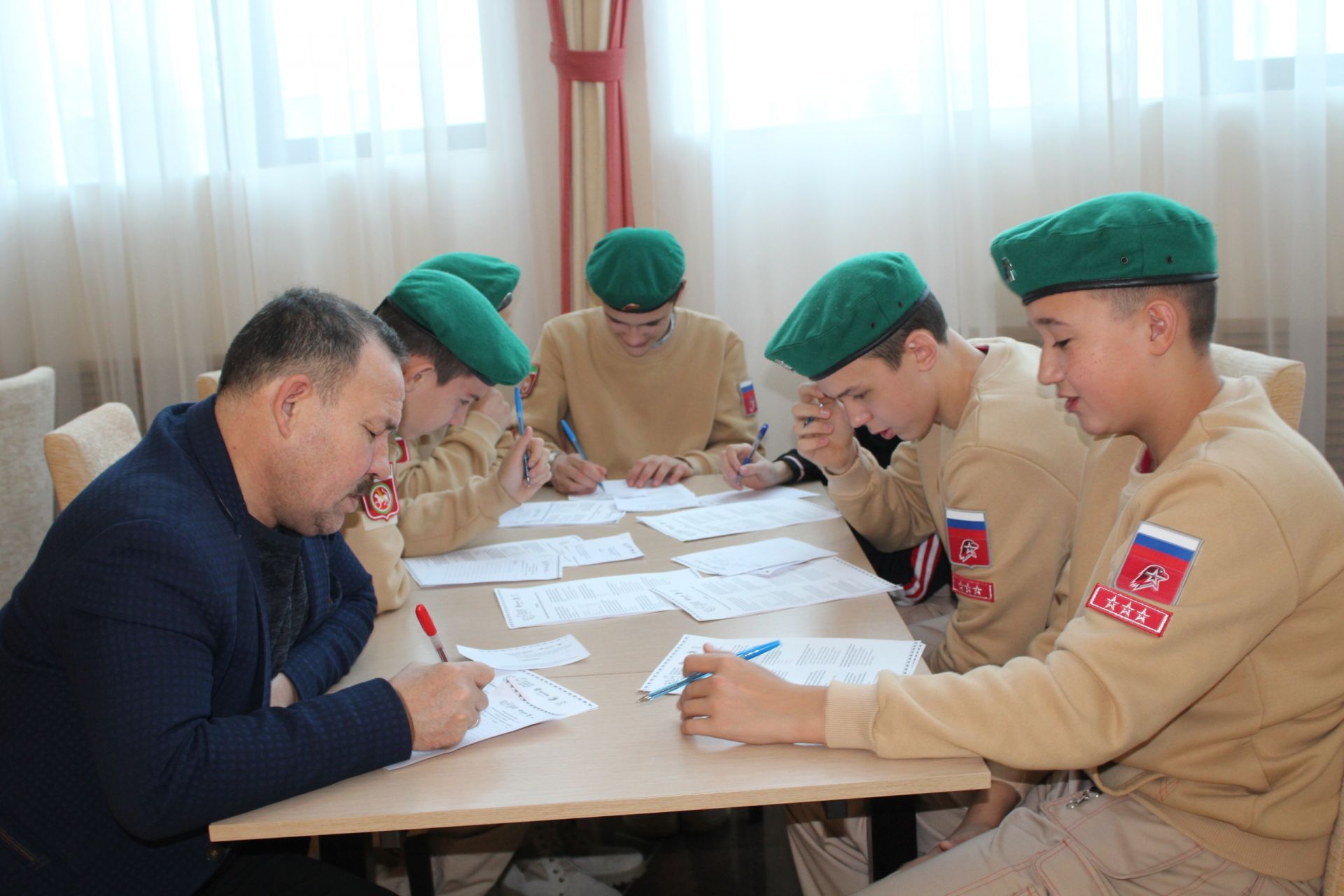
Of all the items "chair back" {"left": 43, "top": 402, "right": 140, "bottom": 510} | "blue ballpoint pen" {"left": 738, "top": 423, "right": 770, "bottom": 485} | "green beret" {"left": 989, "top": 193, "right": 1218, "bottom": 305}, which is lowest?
"blue ballpoint pen" {"left": 738, "top": 423, "right": 770, "bottom": 485}

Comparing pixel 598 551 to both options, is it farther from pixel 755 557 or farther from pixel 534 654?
pixel 534 654

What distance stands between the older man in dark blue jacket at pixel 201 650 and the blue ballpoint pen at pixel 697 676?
21 centimetres

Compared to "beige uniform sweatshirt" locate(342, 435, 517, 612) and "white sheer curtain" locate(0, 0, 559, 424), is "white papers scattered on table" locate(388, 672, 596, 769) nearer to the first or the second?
"beige uniform sweatshirt" locate(342, 435, 517, 612)

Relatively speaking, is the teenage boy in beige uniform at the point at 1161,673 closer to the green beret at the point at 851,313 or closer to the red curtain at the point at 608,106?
the green beret at the point at 851,313

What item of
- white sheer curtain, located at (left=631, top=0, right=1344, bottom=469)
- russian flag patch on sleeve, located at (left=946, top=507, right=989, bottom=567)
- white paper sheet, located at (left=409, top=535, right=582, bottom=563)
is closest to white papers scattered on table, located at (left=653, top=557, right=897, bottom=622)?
russian flag patch on sleeve, located at (left=946, top=507, right=989, bottom=567)

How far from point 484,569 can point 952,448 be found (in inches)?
34.5

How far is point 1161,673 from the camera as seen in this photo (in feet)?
3.74

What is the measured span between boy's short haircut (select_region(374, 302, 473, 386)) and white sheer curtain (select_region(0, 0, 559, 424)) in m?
1.71

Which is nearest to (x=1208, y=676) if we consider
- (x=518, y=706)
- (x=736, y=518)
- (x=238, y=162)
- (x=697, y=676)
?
(x=697, y=676)

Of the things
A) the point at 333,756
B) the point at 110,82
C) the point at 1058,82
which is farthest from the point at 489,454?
the point at 110,82

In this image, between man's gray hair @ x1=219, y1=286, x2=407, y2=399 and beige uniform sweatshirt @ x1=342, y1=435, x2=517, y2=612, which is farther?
beige uniform sweatshirt @ x1=342, y1=435, x2=517, y2=612

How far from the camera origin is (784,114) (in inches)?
139

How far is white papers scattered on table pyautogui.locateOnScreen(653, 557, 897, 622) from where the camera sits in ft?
5.46

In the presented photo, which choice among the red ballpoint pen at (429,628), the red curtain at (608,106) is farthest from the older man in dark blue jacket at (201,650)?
the red curtain at (608,106)
